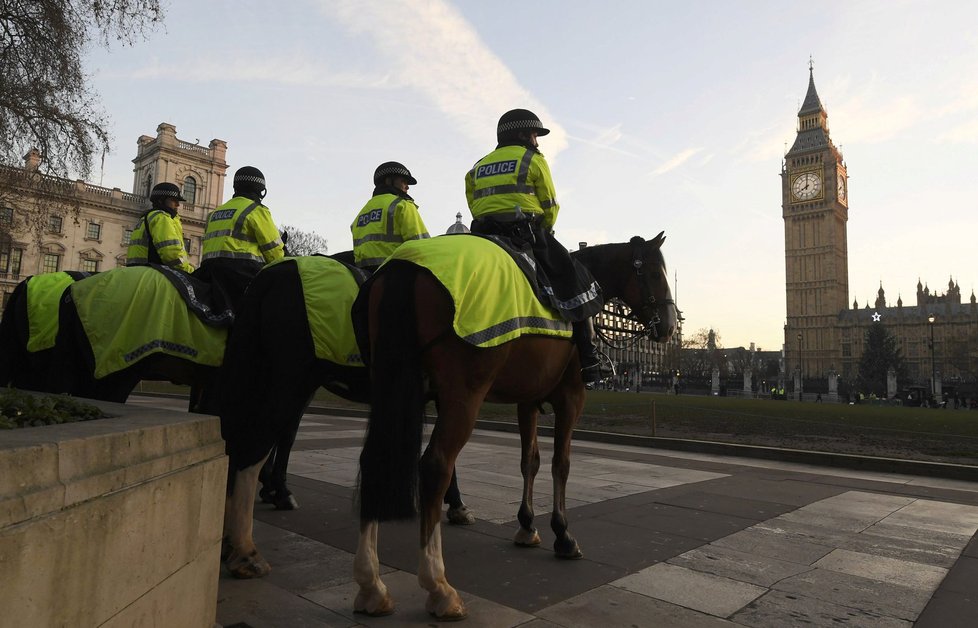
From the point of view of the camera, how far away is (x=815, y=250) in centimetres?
11312

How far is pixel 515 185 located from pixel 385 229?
4.74 feet

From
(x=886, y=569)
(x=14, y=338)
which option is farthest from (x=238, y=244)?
(x=886, y=569)

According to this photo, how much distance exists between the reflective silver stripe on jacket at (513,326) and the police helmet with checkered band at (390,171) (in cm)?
252

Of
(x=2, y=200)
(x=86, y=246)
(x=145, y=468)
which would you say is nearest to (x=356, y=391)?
(x=145, y=468)

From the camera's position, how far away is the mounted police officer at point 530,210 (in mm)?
4219

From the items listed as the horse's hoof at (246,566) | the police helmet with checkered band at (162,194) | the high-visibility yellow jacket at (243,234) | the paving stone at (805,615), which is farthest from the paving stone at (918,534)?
the police helmet with checkered band at (162,194)

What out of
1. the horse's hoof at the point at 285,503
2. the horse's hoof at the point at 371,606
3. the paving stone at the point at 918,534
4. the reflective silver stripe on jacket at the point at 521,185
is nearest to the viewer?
the horse's hoof at the point at 371,606

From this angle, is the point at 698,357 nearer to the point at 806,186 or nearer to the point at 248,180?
the point at 806,186

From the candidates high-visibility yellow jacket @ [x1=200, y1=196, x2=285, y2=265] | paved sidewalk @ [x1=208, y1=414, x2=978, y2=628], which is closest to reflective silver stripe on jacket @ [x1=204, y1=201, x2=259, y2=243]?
high-visibility yellow jacket @ [x1=200, y1=196, x2=285, y2=265]

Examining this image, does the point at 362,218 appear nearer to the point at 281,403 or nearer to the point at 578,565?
the point at 281,403

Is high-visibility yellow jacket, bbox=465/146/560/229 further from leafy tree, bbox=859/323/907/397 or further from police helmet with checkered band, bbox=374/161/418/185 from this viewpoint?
leafy tree, bbox=859/323/907/397

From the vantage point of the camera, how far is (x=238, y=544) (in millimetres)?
3613

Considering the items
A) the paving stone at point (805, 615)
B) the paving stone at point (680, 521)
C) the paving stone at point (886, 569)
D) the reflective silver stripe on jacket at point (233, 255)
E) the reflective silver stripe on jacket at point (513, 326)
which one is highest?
the reflective silver stripe on jacket at point (233, 255)

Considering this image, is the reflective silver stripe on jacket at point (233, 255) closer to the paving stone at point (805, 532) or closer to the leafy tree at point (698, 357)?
the paving stone at point (805, 532)
